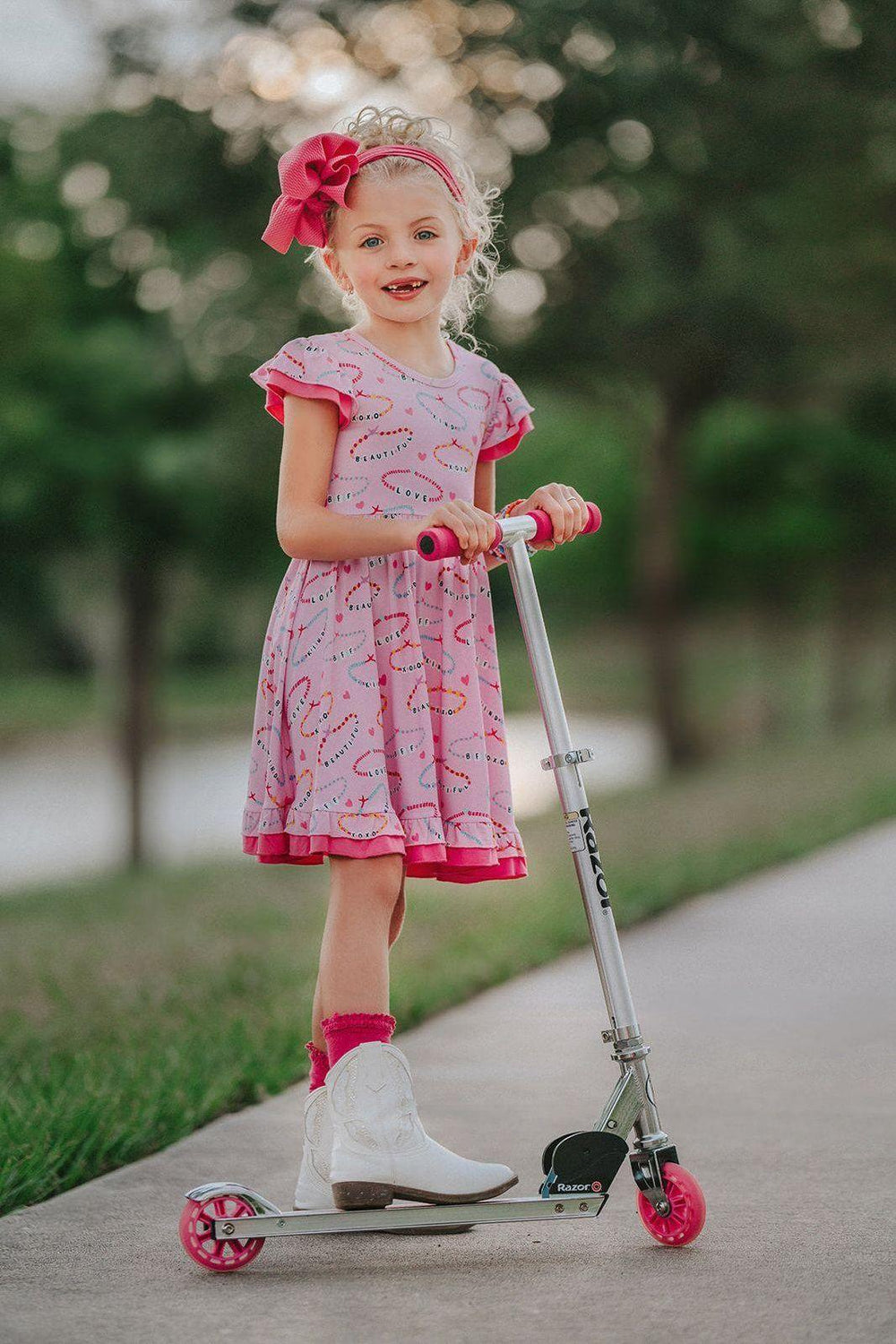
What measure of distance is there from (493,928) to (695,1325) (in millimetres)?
4069

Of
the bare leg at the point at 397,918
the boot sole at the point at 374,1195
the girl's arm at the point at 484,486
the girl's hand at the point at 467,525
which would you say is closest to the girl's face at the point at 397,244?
the girl's arm at the point at 484,486

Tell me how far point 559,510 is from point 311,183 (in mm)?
714

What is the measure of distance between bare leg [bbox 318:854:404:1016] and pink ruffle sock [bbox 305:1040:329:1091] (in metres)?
0.16

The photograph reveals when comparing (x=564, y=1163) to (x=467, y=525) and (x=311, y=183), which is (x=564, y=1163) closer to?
(x=467, y=525)

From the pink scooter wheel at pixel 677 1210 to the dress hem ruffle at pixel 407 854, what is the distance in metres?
0.57

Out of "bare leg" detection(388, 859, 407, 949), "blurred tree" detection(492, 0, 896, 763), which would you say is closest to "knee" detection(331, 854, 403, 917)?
"bare leg" detection(388, 859, 407, 949)

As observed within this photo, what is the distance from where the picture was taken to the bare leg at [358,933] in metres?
3.00

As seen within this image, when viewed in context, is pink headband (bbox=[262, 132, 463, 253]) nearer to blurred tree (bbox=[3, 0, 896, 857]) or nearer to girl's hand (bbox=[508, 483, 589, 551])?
girl's hand (bbox=[508, 483, 589, 551])

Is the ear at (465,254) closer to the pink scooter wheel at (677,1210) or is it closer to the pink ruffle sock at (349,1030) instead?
the pink ruffle sock at (349,1030)

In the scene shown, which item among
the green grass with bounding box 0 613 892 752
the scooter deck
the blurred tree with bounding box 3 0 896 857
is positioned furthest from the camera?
the green grass with bounding box 0 613 892 752

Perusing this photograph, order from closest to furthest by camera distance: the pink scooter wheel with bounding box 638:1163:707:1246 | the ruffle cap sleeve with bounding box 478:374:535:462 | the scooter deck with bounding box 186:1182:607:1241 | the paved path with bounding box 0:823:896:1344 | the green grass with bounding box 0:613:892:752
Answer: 1. the paved path with bounding box 0:823:896:1344
2. the scooter deck with bounding box 186:1182:607:1241
3. the pink scooter wheel with bounding box 638:1163:707:1246
4. the ruffle cap sleeve with bounding box 478:374:535:462
5. the green grass with bounding box 0:613:892:752

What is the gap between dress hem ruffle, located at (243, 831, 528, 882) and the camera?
297cm

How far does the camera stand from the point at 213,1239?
9.32 ft

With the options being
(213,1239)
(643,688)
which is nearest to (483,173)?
(213,1239)
